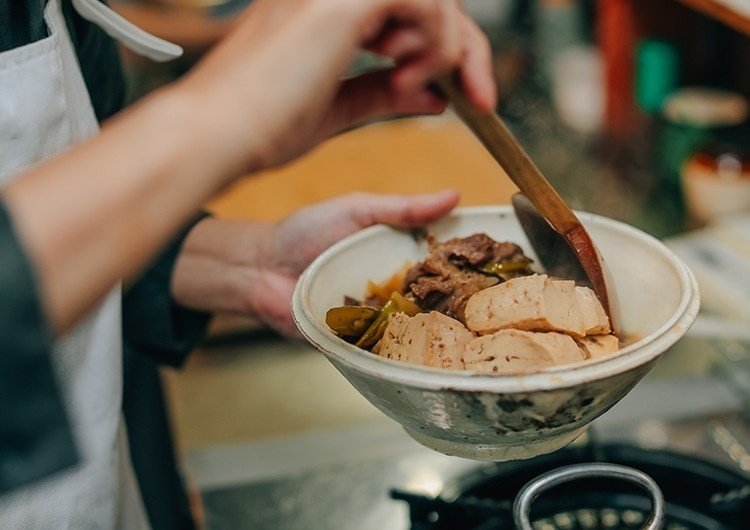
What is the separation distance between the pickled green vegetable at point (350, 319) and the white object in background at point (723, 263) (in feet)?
3.03

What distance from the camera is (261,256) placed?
135 cm

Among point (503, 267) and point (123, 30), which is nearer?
point (503, 267)

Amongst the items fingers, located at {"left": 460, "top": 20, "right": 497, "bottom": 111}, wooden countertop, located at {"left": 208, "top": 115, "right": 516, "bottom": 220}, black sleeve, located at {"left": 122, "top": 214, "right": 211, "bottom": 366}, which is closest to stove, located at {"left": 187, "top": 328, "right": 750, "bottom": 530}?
black sleeve, located at {"left": 122, "top": 214, "right": 211, "bottom": 366}

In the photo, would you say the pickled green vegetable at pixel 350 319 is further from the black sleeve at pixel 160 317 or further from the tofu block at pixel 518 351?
the black sleeve at pixel 160 317

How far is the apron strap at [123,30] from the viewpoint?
1128 millimetres

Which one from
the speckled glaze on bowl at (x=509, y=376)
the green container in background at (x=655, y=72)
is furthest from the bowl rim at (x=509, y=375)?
the green container in background at (x=655, y=72)

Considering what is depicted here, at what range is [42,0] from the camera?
1036 mm

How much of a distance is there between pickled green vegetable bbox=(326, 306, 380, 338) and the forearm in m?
0.33

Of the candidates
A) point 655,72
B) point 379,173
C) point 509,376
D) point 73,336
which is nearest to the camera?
point 509,376

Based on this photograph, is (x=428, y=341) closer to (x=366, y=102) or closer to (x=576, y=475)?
(x=576, y=475)

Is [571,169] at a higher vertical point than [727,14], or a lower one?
lower

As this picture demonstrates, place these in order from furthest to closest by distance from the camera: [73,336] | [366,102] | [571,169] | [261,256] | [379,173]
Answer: [571,169] < [379,173] < [261,256] < [366,102] < [73,336]

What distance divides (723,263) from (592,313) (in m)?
0.94

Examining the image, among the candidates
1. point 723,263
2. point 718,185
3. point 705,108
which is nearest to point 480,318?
point 723,263
